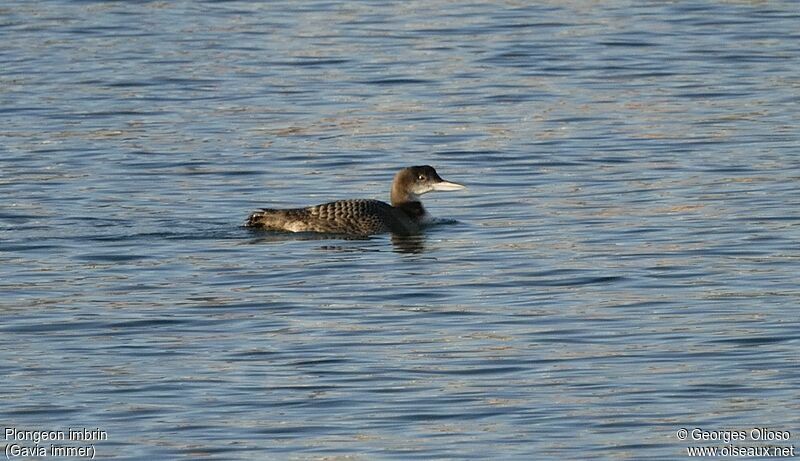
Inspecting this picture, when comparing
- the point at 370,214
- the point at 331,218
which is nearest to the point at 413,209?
the point at 370,214

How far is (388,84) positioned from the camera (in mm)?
21984

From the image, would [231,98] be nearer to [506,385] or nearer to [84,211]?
[84,211]

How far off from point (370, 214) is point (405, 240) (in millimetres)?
335

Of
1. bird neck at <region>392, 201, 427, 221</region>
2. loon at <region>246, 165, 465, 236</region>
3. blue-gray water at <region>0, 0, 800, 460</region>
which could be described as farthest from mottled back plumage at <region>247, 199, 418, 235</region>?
bird neck at <region>392, 201, 427, 221</region>

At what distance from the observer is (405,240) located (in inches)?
596

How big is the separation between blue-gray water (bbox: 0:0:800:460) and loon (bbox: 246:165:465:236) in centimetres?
13

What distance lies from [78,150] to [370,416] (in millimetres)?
9299

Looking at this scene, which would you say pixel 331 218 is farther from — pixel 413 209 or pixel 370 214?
pixel 413 209

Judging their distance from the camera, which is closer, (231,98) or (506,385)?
(506,385)

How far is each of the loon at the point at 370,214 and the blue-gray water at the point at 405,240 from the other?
0.13 metres

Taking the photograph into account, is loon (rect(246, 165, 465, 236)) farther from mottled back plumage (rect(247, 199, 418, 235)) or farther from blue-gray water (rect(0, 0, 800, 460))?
blue-gray water (rect(0, 0, 800, 460))

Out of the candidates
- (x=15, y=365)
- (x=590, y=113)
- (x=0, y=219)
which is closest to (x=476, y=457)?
(x=15, y=365)

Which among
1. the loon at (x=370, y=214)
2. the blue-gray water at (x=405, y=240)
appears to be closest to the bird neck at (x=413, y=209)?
the loon at (x=370, y=214)

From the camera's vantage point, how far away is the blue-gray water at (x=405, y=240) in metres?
9.97
